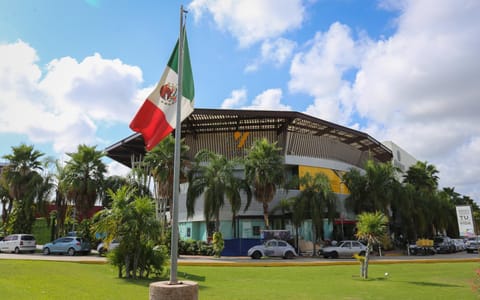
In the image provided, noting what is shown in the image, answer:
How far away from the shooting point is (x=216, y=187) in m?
33.0

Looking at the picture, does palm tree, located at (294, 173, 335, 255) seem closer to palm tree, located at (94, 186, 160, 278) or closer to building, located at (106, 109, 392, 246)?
building, located at (106, 109, 392, 246)

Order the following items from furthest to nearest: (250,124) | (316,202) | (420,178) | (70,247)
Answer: (420,178), (250,124), (316,202), (70,247)

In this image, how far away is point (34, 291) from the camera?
1115 cm

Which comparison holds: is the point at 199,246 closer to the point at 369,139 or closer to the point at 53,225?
the point at 53,225

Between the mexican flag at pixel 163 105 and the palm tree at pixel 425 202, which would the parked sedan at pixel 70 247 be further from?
the palm tree at pixel 425 202

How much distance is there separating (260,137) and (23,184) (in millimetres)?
24697

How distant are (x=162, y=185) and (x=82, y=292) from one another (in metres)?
22.2

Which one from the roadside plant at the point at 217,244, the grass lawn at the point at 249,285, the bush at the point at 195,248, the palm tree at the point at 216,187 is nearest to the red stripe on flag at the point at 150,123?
the grass lawn at the point at 249,285

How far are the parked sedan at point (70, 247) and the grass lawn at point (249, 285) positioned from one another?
13453 mm

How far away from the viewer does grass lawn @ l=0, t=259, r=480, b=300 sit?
11633 mm

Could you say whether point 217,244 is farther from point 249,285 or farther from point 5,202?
point 5,202

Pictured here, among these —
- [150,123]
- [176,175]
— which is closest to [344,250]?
[150,123]

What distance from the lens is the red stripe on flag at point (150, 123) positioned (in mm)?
9289

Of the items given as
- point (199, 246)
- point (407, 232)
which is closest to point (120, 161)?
point (199, 246)
